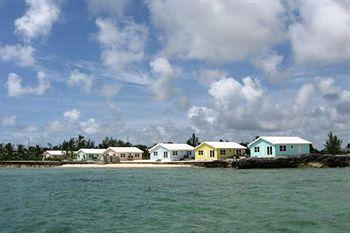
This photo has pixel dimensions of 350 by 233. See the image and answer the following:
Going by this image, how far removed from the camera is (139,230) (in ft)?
80.9

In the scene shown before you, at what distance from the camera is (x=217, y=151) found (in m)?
100

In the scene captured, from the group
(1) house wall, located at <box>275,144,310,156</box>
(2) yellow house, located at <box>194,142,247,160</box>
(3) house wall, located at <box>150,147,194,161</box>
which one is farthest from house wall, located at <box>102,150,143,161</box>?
(1) house wall, located at <box>275,144,310,156</box>

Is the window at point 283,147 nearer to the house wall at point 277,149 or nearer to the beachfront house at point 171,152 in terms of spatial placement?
the house wall at point 277,149

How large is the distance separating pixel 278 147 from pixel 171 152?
3095cm

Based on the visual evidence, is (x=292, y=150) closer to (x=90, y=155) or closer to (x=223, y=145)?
(x=223, y=145)

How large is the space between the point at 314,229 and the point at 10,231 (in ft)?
52.9

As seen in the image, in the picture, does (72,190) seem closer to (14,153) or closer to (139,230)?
(139,230)

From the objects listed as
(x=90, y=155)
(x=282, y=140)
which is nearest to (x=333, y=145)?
(x=282, y=140)

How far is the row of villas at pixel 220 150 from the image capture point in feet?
290

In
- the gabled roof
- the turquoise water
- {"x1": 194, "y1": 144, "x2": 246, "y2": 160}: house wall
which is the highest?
the gabled roof

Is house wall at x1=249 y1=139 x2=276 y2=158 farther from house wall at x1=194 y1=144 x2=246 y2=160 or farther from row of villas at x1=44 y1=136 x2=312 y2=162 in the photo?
house wall at x1=194 y1=144 x2=246 y2=160

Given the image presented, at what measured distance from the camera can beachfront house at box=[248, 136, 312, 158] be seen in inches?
3442

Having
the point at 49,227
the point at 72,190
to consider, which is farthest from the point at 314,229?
the point at 72,190

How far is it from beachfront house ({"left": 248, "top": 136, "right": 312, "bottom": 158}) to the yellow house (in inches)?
405
